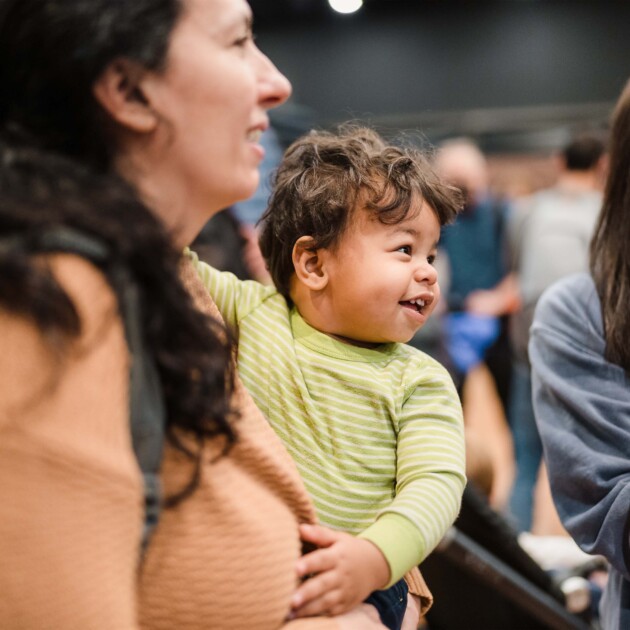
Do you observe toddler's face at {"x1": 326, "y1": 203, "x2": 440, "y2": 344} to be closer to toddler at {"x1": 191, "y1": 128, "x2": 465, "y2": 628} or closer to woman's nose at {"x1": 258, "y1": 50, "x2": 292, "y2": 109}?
toddler at {"x1": 191, "y1": 128, "x2": 465, "y2": 628}

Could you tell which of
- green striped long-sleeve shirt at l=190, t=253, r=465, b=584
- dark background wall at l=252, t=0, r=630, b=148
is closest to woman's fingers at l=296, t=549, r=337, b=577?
green striped long-sleeve shirt at l=190, t=253, r=465, b=584

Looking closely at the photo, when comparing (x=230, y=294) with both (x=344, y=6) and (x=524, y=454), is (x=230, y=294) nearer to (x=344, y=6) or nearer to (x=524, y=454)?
(x=524, y=454)

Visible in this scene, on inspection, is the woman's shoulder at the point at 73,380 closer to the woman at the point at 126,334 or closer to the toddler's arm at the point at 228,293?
the woman at the point at 126,334

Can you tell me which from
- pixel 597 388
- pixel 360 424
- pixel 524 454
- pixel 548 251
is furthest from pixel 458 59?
pixel 360 424

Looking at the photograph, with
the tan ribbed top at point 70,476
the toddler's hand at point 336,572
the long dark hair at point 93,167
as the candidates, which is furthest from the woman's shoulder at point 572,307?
the tan ribbed top at point 70,476

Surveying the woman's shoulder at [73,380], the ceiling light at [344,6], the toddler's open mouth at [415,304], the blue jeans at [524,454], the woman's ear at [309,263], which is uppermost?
the ceiling light at [344,6]

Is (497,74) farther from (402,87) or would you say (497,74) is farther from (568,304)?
(568,304)

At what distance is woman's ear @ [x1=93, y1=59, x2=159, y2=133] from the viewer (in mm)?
923

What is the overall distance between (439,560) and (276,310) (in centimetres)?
143

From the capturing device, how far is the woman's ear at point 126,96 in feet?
3.03

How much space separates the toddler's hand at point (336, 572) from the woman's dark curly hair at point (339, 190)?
437 millimetres

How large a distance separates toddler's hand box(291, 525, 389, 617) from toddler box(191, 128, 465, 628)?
3 centimetres

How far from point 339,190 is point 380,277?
0.46ft

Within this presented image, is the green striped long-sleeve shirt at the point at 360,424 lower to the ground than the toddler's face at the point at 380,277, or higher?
lower
